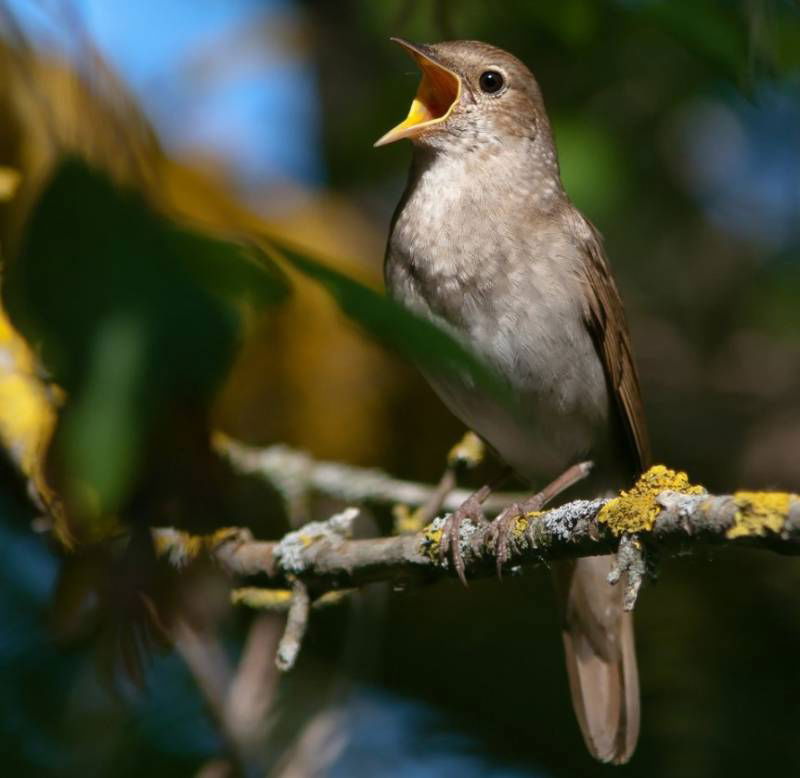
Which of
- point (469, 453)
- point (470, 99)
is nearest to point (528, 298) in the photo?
point (469, 453)

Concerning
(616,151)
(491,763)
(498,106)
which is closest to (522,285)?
(498,106)

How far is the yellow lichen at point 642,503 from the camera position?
222 cm

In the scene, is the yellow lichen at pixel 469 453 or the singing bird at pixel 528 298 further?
the yellow lichen at pixel 469 453

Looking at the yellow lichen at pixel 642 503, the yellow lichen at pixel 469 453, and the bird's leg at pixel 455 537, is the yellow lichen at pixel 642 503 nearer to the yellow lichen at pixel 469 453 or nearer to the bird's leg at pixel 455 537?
the bird's leg at pixel 455 537

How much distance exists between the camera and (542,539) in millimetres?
2611

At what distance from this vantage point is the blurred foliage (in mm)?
1246

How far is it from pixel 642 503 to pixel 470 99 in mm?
1983

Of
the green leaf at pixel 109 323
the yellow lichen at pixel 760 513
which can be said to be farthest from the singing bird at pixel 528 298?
the green leaf at pixel 109 323

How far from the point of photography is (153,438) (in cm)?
126

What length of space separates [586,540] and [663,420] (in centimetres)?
299

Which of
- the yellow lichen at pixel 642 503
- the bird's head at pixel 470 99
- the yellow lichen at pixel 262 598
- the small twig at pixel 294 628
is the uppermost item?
the yellow lichen at pixel 642 503

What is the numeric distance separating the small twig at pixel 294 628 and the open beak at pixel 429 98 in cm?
128

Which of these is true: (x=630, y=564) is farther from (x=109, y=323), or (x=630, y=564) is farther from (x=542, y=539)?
(x=109, y=323)

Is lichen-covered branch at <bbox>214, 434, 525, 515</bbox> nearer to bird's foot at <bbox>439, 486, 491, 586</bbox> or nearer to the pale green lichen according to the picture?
bird's foot at <bbox>439, 486, 491, 586</bbox>
